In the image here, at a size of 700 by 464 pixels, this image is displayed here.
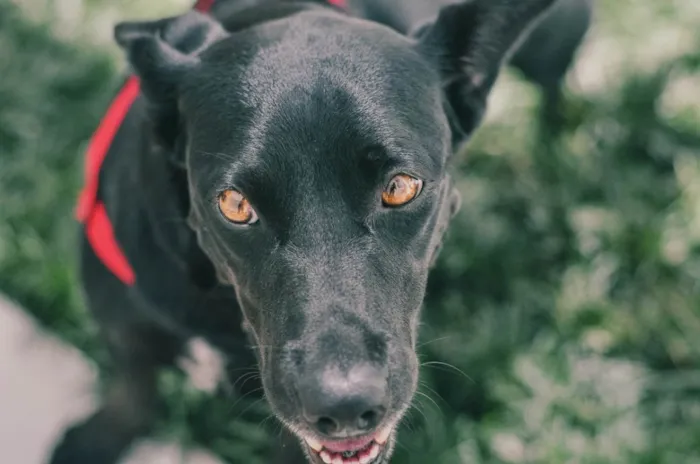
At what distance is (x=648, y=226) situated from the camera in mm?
3160

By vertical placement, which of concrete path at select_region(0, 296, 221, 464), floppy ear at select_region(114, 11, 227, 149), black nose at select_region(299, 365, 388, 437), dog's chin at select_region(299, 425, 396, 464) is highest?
floppy ear at select_region(114, 11, 227, 149)

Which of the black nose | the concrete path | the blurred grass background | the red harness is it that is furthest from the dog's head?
the concrete path

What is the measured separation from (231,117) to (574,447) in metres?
1.52

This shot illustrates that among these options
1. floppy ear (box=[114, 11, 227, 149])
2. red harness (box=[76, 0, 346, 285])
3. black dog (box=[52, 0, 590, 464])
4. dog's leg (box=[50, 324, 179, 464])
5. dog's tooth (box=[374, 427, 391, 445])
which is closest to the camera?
black dog (box=[52, 0, 590, 464])

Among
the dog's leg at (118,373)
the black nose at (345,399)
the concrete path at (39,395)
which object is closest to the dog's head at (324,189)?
the black nose at (345,399)

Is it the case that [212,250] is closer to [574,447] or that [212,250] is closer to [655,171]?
[574,447]

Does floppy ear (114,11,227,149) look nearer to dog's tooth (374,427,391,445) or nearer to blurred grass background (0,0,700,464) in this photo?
dog's tooth (374,427,391,445)

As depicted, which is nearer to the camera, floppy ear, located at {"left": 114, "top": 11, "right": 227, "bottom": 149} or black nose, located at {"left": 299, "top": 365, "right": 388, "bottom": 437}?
black nose, located at {"left": 299, "top": 365, "right": 388, "bottom": 437}

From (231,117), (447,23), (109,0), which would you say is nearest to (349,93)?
(231,117)

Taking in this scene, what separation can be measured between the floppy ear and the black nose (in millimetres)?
711

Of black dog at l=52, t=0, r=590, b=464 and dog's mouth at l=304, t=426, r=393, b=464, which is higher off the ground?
black dog at l=52, t=0, r=590, b=464

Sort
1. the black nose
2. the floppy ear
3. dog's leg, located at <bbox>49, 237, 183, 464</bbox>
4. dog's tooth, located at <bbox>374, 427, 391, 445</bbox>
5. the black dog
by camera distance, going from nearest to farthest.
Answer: the black nose
the black dog
dog's tooth, located at <bbox>374, 427, 391, 445</bbox>
the floppy ear
dog's leg, located at <bbox>49, 237, 183, 464</bbox>

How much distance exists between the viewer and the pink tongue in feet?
5.85

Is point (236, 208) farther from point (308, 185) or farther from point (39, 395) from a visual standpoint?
point (39, 395)
